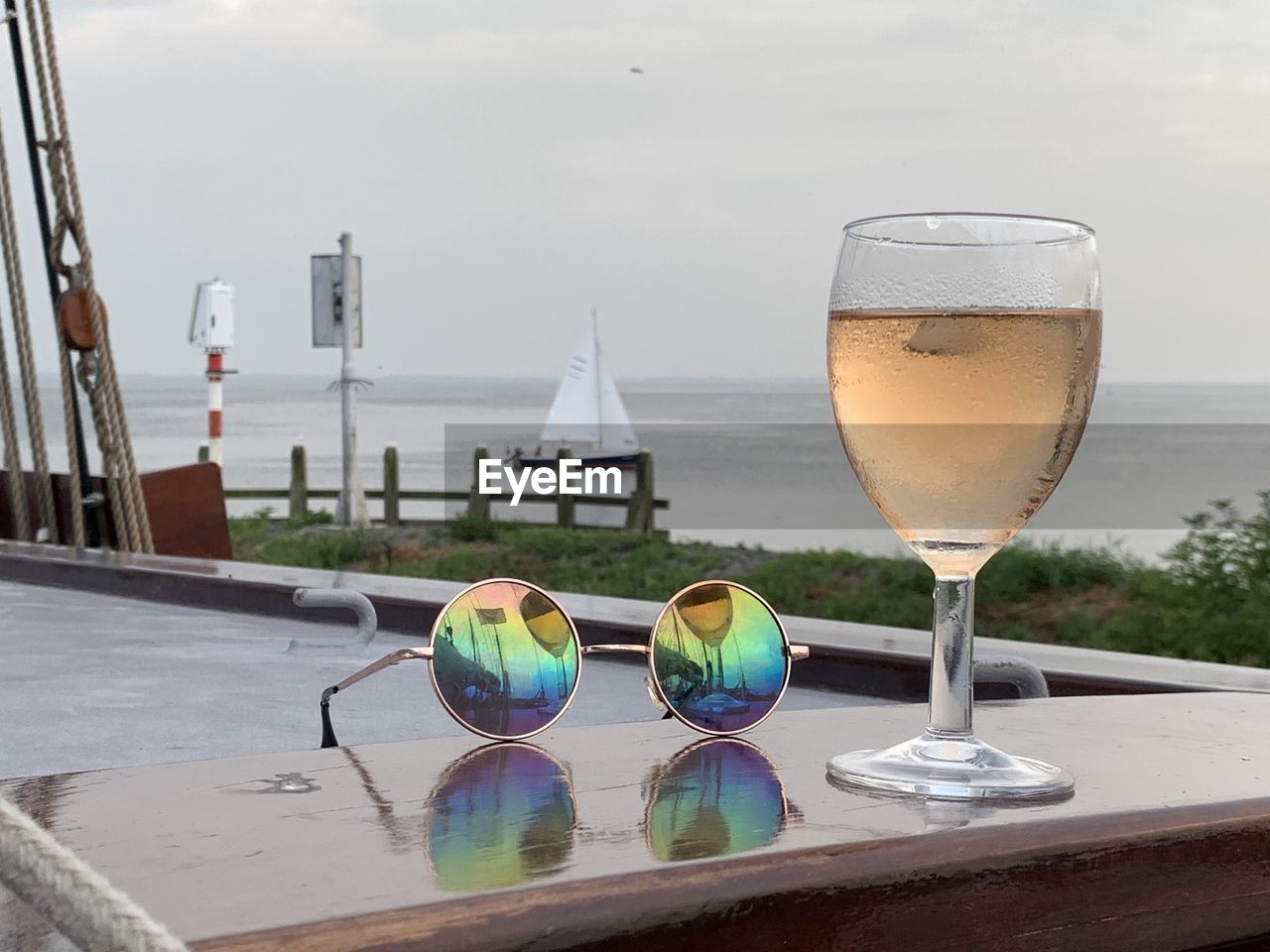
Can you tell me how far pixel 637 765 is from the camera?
54 cm

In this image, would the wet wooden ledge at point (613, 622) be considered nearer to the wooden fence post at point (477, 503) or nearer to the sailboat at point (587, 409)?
the wooden fence post at point (477, 503)

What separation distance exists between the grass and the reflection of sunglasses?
5975 millimetres

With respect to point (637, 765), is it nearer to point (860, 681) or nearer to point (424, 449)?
point (860, 681)

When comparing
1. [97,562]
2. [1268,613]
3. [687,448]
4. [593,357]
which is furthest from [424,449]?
[97,562]

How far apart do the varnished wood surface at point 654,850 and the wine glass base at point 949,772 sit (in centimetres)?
1

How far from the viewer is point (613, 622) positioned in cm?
135

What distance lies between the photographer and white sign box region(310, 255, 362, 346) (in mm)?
15391

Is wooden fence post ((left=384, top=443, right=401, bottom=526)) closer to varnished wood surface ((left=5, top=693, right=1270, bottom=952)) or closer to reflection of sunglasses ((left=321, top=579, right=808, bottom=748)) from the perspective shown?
reflection of sunglasses ((left=321, top=579, right=808, bottom=748))

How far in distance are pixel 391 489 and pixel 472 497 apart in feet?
3.00

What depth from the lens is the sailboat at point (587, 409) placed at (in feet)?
86.4

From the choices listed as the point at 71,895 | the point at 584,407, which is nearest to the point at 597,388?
the point at 584,407

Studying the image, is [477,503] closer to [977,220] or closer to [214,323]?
[214,323]

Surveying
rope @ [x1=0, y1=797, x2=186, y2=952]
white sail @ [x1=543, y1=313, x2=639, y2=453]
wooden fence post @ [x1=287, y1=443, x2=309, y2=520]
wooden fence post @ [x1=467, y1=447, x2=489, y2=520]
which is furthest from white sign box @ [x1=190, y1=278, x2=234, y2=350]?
rope @ [x1=0, y1=797, x2=186, y2=952]

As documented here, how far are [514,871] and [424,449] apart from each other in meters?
41.4
